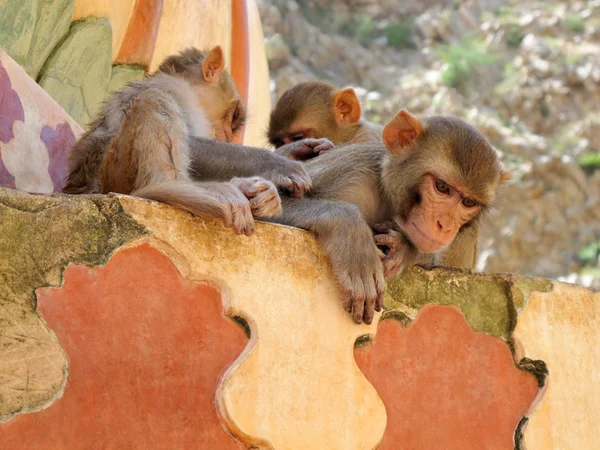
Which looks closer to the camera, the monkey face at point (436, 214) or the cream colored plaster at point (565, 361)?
the cream colored plaster at point (565, 361)

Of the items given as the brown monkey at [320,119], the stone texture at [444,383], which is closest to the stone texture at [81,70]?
the brown monkey at [320,119]

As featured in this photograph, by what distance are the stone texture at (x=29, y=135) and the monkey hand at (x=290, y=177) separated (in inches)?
30.1

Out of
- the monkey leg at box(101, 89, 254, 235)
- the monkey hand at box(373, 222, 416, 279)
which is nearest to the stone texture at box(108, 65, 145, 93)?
the monkey leg at box(101, 89, 254, 235)

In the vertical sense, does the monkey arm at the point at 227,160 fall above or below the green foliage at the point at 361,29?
below

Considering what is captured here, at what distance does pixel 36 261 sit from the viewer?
1.92 m

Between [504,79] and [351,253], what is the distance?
1341 centimetres

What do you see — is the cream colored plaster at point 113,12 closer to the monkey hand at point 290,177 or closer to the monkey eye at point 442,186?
the monkey hand at point 290,177

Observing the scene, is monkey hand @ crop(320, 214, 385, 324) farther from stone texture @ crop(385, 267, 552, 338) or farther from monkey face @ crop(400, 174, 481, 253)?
monkey face @ crop(400, 174, 481, 253)

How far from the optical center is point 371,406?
90.0 inches

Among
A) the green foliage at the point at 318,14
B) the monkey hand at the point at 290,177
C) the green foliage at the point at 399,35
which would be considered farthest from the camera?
the green foliage at the point at 318,14

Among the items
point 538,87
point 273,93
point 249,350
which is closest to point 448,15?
point 538,87

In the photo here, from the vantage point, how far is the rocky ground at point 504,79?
1331cm

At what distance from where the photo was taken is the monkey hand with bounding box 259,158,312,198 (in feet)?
8.70

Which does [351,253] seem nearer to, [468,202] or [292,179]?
[292,179]
